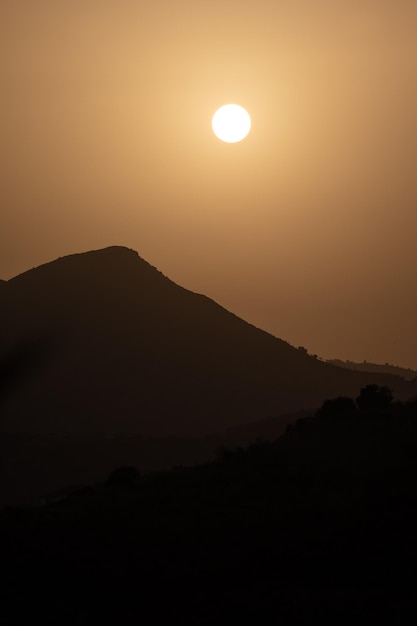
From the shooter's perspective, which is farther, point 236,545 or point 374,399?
point 374,399

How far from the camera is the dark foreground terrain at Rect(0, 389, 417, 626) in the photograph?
4041 cm

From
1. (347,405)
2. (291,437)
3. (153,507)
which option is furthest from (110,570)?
(347,405)

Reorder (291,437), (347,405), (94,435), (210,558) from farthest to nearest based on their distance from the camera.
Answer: (94,435) → (347,405) → (291,437) → (210,558)

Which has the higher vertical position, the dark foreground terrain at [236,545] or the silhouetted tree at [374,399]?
the silhouetted tree at [374,399]

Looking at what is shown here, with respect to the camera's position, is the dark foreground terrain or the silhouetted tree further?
the silhouetted tree

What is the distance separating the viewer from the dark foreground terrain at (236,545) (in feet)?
133

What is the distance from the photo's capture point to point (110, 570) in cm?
4691

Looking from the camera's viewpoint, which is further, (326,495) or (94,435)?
(94,435)

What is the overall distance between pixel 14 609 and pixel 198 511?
12838mm

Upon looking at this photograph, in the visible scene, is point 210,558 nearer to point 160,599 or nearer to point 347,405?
point 160,599

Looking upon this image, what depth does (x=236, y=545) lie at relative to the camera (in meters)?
48.2

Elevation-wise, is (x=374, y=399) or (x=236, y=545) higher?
(x=374, y=399)

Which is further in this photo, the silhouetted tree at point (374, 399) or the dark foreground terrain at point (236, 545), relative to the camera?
the silhouetted tree at point (374, 399)

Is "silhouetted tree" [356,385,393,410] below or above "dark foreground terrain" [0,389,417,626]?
above
